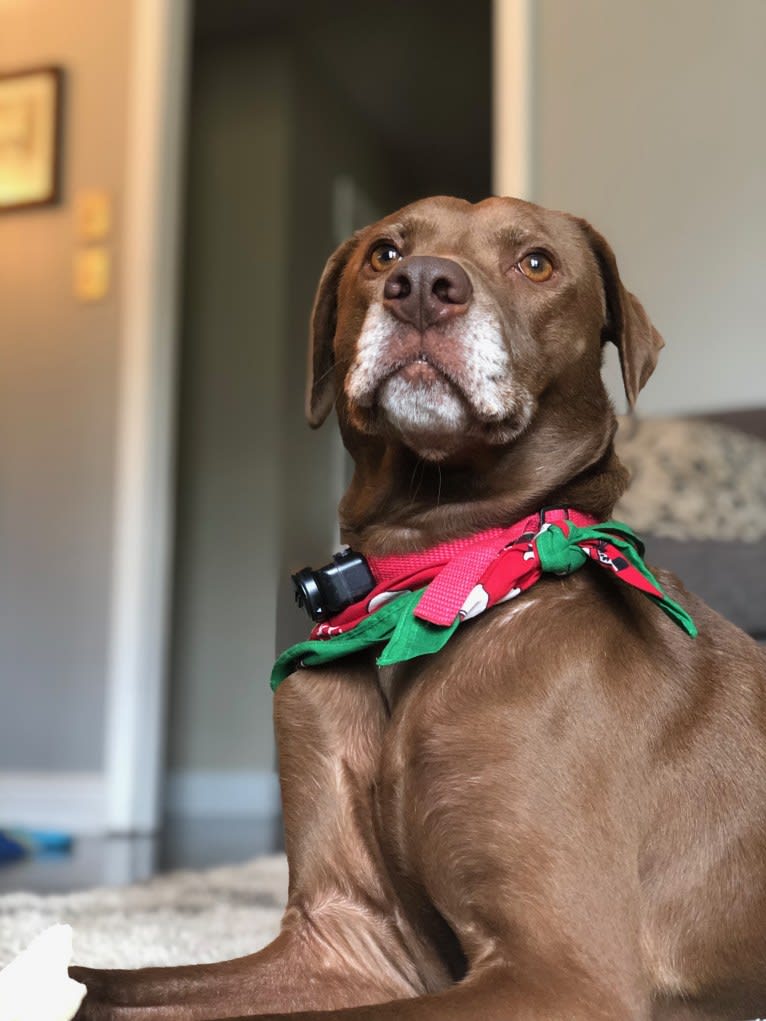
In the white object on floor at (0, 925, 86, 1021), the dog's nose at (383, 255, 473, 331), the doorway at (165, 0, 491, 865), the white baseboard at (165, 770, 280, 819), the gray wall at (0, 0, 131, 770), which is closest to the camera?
the white object on floor at (0, 925, 86, 1021)

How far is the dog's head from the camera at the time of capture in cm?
146

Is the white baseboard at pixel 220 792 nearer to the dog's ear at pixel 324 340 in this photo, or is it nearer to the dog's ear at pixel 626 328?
the dog's ear at pixel 324 340

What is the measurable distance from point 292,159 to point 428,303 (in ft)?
18.5

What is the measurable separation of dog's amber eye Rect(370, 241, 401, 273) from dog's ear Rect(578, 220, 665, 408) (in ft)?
0.88

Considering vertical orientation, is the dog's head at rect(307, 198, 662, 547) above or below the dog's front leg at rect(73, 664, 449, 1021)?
above

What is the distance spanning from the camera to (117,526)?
16.4 ft

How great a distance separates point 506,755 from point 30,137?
4.89 m

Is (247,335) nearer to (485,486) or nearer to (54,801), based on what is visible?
(54,801)

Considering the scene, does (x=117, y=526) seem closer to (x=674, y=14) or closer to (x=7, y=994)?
(x=674, y=14)

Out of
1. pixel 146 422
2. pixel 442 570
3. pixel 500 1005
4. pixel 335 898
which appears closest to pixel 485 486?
pixel 442 570

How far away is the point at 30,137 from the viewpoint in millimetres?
5422

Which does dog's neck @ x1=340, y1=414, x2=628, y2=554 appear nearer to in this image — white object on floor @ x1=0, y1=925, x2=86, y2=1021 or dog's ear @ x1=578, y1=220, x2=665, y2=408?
dog's ear @ x1=578, y1=220, x2=665, y2=408

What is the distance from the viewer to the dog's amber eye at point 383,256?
1.73 meters

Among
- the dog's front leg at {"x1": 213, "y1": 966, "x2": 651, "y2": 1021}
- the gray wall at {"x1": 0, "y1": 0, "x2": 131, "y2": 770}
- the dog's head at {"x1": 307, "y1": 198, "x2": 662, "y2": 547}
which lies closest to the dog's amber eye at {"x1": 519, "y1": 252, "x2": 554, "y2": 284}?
the dog's head at {"x1": 307, "y1": 198, "x2": 662, "y2": 547}
